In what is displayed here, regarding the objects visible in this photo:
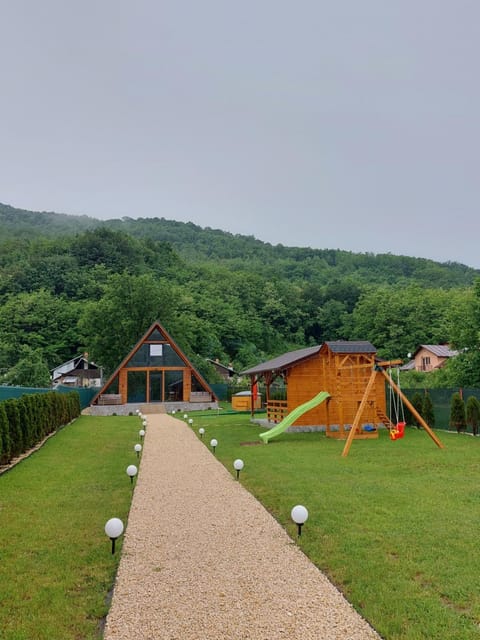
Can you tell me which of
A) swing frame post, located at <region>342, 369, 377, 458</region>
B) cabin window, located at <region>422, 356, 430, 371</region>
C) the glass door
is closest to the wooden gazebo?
swing frame post, located at <region>342, 369, 377, 458</region>

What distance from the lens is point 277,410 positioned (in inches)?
705

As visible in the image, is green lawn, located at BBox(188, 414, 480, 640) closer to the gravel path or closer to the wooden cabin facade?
the gravel path

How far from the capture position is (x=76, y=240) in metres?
63.9

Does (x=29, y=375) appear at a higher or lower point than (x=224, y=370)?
higher

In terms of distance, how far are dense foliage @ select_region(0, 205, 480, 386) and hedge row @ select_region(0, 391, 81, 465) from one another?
2087 cm

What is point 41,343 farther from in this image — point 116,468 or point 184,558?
point 184,558

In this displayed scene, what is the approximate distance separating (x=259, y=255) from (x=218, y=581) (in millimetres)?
73496

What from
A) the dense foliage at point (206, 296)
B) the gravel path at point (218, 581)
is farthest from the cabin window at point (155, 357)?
the gravel path at point (218, 581)

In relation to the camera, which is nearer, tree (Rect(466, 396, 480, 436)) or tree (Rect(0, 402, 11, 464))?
tree (Rect(0, 402, 11, 464))

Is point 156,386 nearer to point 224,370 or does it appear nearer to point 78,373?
point 78,373

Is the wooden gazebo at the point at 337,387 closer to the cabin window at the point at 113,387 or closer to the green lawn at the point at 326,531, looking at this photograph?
the green lawn at the point at 326,531

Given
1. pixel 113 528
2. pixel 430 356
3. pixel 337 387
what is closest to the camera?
pixel 113 528

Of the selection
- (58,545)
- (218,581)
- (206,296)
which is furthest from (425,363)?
(218,581)

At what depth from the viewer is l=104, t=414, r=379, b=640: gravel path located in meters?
3.42
